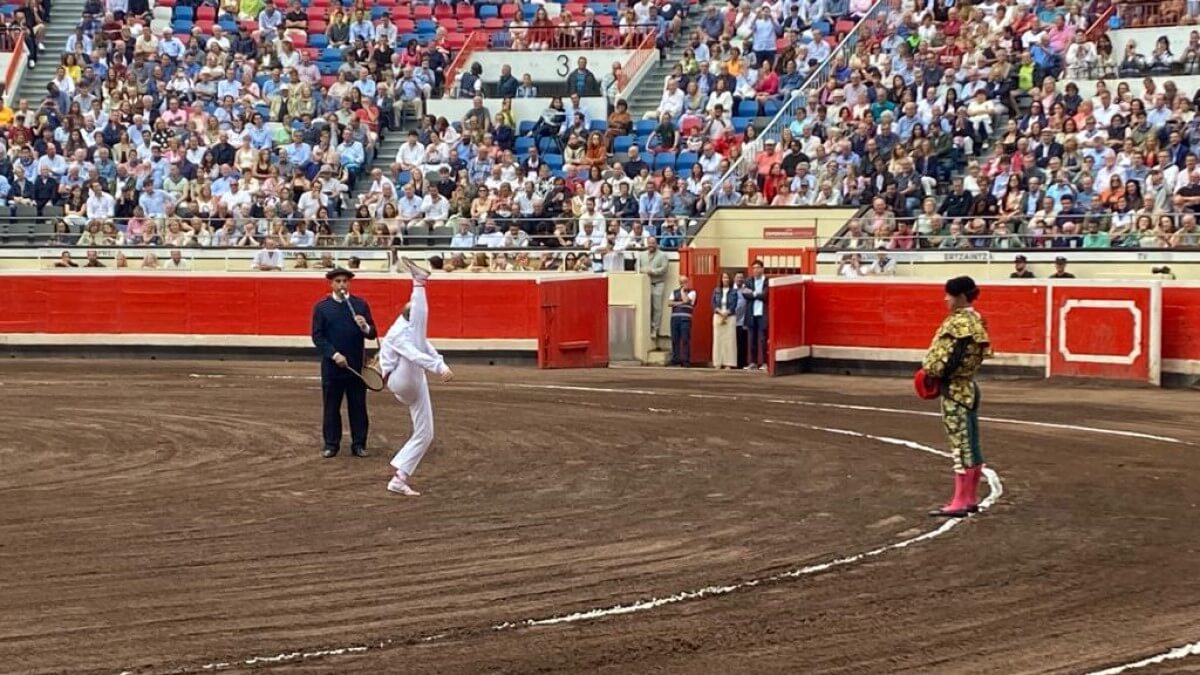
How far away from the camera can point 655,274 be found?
31641 millimetres

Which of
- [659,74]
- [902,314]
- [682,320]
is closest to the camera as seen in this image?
Result: [902,314]

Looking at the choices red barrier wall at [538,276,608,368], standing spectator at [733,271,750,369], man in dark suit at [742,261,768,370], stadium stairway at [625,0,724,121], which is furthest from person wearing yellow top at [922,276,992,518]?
stadium stairway at [625,0,724,121]

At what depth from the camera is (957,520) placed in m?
14.2

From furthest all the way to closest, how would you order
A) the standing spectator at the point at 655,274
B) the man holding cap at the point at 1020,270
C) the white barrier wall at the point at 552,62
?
the white barrier wall at the point at 552,62, the standing spectator at the point at 655,274, the man holding cap at the point at 1020,270

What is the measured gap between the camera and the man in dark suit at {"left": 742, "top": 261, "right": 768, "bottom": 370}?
96.8 ft

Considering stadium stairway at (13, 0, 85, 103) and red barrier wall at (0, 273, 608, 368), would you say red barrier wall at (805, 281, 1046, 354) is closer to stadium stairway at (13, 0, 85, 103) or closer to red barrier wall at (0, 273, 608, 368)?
red barrier wall at (0, 273, 608, 368)

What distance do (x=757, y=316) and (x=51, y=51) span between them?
21.0 meters

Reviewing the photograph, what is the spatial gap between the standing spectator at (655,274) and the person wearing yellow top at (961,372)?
17233 mm

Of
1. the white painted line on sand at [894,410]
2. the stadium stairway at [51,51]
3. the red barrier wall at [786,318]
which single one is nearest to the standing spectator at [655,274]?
the red barrier wall at [786,318]

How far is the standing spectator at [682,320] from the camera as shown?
3039 cm

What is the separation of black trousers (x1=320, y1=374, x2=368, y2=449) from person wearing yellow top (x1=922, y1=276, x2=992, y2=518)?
19.5 ft

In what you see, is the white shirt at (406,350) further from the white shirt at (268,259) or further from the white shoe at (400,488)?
the white shirt at (268,259)

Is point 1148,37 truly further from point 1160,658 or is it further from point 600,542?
point 1160,658

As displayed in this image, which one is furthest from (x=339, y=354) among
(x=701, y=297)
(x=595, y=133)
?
(x=595, y=133)
